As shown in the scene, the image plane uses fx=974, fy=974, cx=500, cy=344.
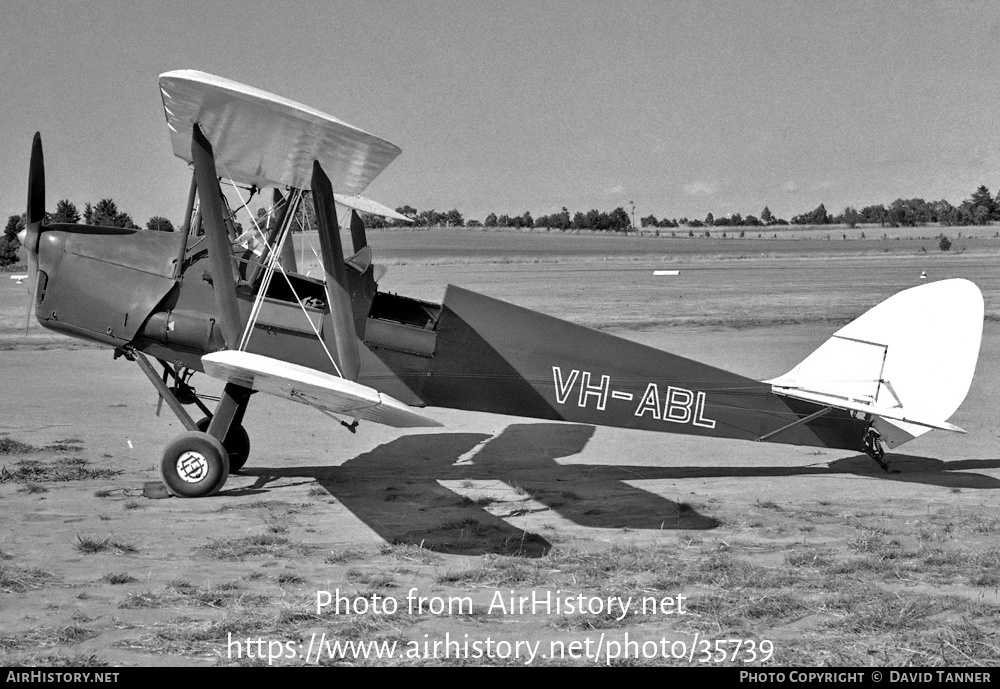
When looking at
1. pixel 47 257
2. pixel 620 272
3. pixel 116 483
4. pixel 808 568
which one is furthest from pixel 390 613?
pixel 620 272

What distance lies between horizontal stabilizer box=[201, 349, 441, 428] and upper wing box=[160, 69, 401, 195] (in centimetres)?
180

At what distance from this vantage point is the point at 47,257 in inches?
328

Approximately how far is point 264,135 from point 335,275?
137cm

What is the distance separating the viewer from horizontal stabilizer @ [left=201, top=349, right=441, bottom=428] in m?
6.50

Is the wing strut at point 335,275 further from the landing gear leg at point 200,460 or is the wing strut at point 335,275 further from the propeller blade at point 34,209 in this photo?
the propeller blade at point 34,209

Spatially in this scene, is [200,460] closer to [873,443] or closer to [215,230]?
[215,230]

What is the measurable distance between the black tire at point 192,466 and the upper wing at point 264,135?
2.49 m

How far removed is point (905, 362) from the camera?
857cm

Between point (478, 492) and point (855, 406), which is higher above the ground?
point (855, 406)

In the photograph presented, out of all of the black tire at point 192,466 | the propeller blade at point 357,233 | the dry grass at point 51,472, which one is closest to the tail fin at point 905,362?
the propeller blade at point 357,233

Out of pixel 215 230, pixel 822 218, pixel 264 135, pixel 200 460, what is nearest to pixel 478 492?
pixel 200 460

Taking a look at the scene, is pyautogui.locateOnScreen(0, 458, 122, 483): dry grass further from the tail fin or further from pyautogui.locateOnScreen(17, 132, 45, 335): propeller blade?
the tail fin

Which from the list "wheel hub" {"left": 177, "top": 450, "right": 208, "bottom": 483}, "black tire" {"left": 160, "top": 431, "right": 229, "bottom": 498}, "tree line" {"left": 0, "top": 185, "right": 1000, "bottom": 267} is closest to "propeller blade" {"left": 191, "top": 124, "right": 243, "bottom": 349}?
"black tire" {"left": 160, "top": 431, "right": 229, "bottom": 498}

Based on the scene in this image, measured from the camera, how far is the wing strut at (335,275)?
745 centimetres
